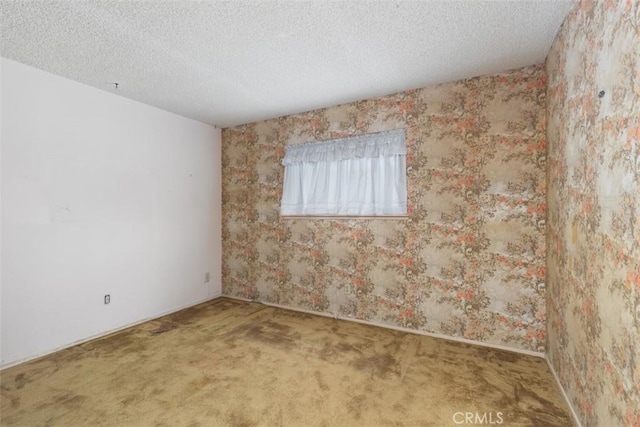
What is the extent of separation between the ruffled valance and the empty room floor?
1842 mm

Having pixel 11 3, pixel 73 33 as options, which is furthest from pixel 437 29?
pixel 11 3

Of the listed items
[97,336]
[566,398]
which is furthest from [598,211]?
[97,336]

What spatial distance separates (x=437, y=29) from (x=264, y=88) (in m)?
1.61

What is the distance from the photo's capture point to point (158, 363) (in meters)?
2.27

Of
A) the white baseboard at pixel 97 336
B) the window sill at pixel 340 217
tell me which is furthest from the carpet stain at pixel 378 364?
the white baseboard at pixel 97 336

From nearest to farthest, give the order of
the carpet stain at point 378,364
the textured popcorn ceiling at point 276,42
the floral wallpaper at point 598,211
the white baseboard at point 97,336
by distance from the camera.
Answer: the floral wallpaper at point 598,211 < the textured popcorn ceiling at point 276,42 < the carpet stain at point 378,364 < the white baseboard at point 97,336

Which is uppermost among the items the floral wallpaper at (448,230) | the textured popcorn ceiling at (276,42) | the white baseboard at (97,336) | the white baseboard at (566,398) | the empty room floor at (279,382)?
the textured popcorn ceiling at (276,42)

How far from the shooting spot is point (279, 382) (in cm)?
200

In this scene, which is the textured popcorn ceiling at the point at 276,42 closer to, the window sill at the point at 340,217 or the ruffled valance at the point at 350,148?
the ruffled valance at the point at 350,148

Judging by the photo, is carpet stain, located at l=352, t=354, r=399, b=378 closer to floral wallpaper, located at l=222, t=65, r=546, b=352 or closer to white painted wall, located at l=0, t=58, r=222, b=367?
floral wallpaper, located at l=222, t=65, r=546, b=352

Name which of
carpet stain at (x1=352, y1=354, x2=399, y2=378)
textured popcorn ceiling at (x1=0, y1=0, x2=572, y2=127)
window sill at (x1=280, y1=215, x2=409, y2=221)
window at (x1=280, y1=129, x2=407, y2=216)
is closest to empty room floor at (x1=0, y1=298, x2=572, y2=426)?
carpet stain at (x1=352, y1=354, x2=399, y2=378)

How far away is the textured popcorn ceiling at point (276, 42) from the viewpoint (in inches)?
67.2

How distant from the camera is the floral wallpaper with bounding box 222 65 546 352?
237cm

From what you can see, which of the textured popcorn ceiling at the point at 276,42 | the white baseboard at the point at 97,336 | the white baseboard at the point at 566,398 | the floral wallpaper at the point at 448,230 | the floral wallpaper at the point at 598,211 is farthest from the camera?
the floral wallpaper at the point at 448,230
